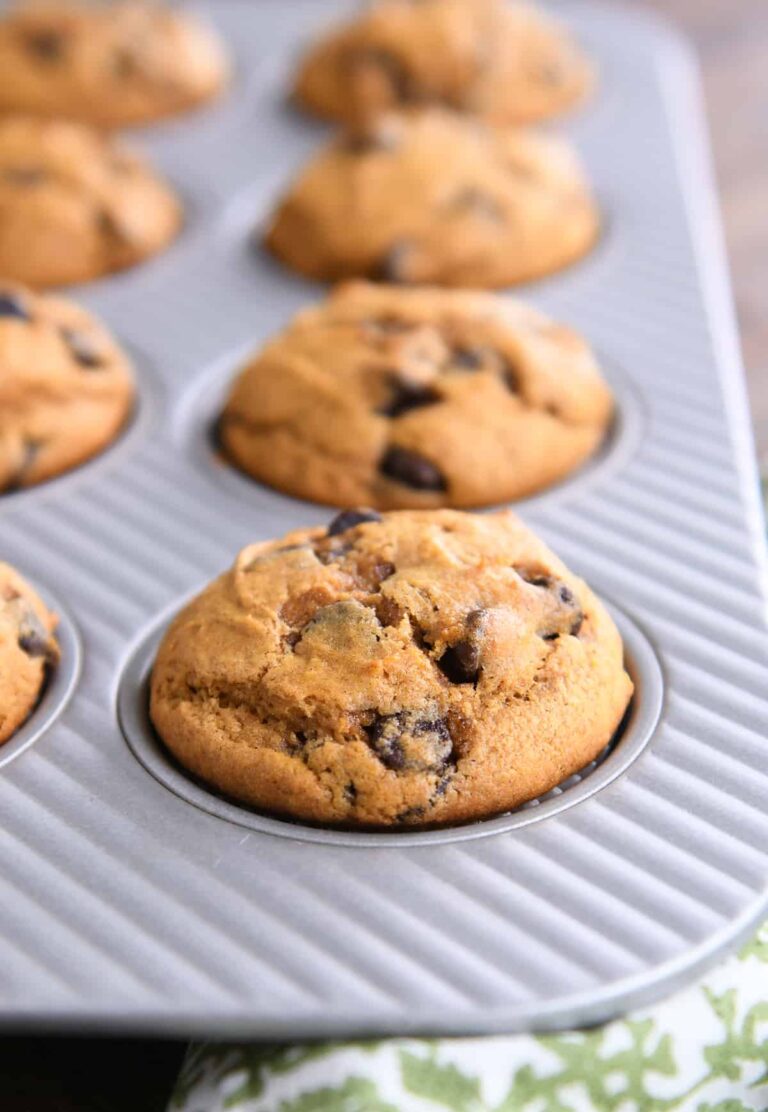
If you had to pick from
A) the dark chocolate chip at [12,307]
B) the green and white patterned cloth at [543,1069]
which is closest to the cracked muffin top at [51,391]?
the dark chocolate chip at [12,307]

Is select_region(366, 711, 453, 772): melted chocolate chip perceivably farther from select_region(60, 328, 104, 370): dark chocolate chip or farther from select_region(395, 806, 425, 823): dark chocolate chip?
select_region(60, 328, 104, 370): dark chocolate chip

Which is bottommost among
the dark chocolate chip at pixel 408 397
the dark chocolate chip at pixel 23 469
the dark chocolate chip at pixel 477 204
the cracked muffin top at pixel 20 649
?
the dark chocolate chip at pixel 23 469

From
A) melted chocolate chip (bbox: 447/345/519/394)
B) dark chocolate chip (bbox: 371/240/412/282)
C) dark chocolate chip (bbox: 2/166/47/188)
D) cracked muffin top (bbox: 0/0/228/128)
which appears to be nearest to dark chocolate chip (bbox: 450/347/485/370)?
melted chocolate chip (bbox: 447/345/519/394)

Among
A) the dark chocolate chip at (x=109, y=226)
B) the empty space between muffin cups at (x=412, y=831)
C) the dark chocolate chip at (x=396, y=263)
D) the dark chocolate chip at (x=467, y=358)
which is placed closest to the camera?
the empty space between muffin cups at (x=412, y=831)

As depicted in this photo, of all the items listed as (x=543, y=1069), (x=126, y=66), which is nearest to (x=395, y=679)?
(x=543, y=1069)

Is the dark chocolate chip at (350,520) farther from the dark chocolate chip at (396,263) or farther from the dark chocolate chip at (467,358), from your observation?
the dark chocolate chip at (396,263)

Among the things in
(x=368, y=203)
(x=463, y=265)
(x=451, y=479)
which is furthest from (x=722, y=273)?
(x=451, y=479)
